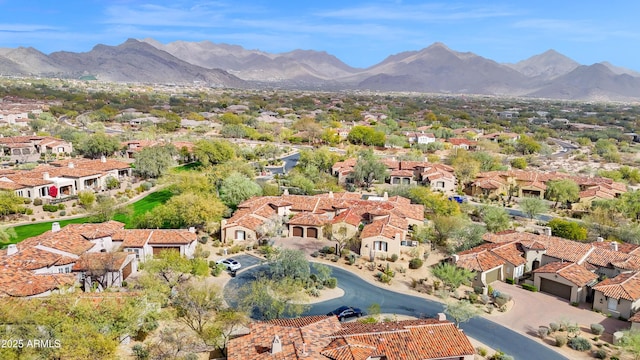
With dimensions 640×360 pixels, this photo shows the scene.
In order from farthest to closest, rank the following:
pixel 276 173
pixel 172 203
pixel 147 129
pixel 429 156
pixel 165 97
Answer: pixel 165 97, pixel 147 129, pixel 429 156, pixel 276 173, pixel 172 203

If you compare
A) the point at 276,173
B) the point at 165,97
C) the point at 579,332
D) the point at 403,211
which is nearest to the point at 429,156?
the point at 276,173

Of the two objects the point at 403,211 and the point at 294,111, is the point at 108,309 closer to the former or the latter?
the point at 403,211

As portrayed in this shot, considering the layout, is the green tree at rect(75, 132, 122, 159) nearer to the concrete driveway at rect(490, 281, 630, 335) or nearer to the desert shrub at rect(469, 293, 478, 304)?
the desert shrub at rect(469, 293, 478, 304)

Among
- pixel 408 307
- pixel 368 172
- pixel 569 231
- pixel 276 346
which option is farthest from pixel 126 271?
pixel 368 172

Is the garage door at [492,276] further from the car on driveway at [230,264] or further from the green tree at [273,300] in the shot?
the car on driveway at [230,264]

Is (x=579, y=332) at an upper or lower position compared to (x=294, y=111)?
lower

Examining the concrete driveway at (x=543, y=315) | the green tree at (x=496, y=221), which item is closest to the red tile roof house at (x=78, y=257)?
the concrete driveway at (x=543, y=315)
